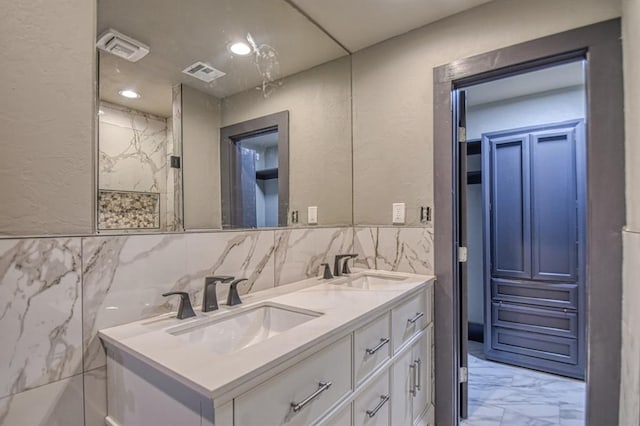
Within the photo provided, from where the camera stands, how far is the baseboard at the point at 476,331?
3.21 metres

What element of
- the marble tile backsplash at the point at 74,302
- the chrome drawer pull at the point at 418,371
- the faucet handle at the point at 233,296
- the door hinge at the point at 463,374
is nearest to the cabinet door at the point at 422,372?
the chrome drawer pull at the point at 418,371

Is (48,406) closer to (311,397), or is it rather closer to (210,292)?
(210,292)

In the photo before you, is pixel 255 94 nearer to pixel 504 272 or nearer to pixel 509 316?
pixel 504 272

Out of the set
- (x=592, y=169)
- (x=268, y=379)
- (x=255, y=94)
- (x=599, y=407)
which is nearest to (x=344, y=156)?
(x=255, y=94)

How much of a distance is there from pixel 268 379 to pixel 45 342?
64cm

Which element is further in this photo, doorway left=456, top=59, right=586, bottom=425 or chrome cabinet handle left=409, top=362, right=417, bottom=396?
doorway left=456, top=59, right=586, bottom=425

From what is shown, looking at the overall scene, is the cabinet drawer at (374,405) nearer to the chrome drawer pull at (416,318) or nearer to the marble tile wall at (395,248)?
the chrome drawer pull at (416,318)

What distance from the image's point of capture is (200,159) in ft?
4.46

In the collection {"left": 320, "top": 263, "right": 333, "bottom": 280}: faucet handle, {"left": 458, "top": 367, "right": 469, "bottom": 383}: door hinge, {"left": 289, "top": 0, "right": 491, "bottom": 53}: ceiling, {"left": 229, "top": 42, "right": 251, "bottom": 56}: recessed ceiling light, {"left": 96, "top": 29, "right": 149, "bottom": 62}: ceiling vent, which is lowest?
{"left": 458, "top": 367, "right": 469, "bottom": 383}: door hinge

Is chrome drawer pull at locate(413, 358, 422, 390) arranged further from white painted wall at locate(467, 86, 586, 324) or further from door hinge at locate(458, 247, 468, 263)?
white painted wall at locate(467, 86, 586, 324)

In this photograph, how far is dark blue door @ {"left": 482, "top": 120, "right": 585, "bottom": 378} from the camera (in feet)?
8.17

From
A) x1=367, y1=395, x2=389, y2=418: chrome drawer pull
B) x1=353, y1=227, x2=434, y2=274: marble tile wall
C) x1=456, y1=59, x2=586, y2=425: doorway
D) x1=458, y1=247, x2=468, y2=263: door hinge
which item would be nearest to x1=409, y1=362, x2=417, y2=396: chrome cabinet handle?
x1=367, y1=395, x2=389, y2=418: chrome drawer pull

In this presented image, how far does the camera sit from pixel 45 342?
886 mm

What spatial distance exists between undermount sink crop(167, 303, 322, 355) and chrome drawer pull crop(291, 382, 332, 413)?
0.25 meters
